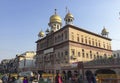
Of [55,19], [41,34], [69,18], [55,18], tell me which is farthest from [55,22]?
[41,34]

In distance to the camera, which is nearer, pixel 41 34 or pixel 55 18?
pixel 55 18

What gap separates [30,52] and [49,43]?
34185 mm

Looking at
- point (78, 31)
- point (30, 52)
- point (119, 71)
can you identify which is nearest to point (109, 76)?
point (119, 71)

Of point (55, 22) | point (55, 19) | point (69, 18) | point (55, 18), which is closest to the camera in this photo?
point (69, 18)

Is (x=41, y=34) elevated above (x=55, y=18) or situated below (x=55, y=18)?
below

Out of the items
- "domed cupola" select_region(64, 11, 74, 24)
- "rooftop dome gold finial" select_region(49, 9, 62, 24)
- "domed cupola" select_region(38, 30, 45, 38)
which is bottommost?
"domed cupola" select_region(38, 30, 45, 38)

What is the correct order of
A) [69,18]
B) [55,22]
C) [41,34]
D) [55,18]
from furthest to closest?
[41,34] < [55,18] < [55,22] < [69,18]

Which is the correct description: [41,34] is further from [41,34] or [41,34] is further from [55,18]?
[55,18]

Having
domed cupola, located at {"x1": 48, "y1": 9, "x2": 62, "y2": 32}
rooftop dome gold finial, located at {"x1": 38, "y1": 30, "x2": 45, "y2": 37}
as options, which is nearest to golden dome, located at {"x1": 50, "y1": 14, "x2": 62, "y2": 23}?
domed cupola, located at {"x1": 48, "y1": 9, "x2": 62, "y2": 32}

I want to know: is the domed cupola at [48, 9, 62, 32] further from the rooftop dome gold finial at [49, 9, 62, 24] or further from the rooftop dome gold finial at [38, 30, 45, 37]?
the rooftop dome gold finial at [38, 30, 45, 37]

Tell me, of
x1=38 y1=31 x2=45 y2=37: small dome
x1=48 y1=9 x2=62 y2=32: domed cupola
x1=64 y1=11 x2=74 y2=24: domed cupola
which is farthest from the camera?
x1=38 y1=31 x2=45 y2=37: small dome

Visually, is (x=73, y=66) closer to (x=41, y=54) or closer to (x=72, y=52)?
(x=72, y=52)

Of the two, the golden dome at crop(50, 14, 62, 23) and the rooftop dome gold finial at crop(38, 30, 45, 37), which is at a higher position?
the golden dome at crop(50, 14, 62, 23)

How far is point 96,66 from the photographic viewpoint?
3562 cm
